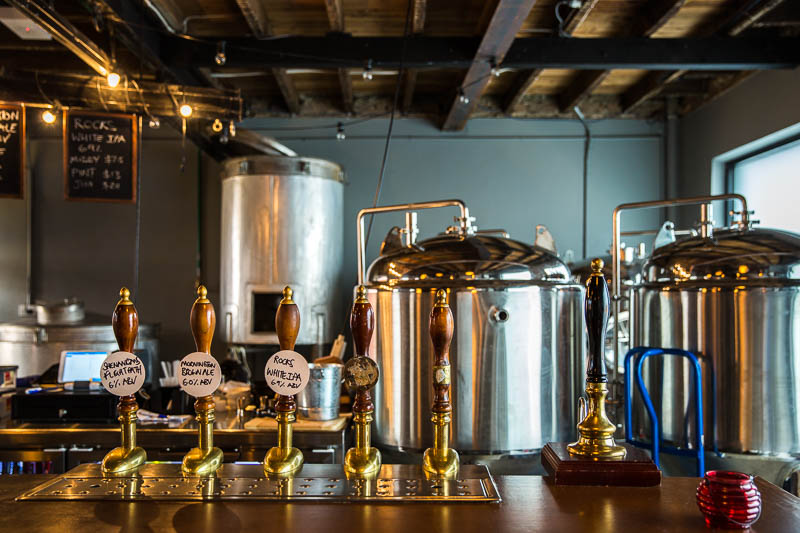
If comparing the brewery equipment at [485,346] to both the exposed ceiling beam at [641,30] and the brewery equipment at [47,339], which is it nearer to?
the exposed ceiling beam at [641,30]

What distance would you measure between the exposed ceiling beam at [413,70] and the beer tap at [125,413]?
3142 millimetres

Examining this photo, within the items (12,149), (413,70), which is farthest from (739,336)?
(12,149)

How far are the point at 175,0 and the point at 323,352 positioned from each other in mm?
3063

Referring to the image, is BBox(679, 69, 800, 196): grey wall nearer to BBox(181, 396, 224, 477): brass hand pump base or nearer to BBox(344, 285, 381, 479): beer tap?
BBox(344, 285, 381, 479): beer tap

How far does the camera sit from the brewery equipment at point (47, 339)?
554cm

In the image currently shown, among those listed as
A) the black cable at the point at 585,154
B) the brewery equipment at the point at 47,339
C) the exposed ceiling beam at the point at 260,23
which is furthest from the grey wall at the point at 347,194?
the brewery equipment at the point at 47,339

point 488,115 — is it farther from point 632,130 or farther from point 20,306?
point 20,306

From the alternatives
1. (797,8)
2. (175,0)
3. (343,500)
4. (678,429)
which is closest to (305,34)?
(175,0)

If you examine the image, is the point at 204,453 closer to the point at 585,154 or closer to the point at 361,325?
the point at 361,325

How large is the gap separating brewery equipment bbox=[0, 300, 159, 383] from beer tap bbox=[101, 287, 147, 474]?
4.09m

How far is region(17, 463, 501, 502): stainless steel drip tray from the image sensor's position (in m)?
1.37

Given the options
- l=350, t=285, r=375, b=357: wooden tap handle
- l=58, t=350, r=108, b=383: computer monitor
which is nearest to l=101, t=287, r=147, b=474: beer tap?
l=350, t=285, r=375, b=357: wooden tap handle

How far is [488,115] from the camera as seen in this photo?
6.80 m

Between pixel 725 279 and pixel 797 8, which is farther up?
pixel 797 8
